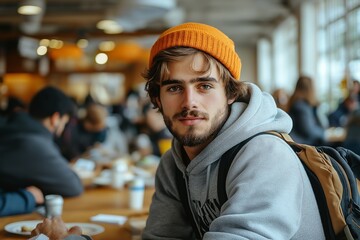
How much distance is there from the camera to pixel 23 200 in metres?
2.75

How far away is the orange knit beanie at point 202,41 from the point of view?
1.67 m

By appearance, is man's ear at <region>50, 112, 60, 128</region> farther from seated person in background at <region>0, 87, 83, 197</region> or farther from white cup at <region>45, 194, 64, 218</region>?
white cup at <region>45, 194, 64, 218</region>

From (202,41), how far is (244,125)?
27 cm

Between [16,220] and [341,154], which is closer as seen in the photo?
[341,154]

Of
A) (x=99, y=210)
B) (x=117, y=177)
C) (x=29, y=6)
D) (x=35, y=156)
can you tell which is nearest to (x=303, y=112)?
(x=29, y=6)

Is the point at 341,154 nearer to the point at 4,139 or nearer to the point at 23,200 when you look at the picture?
Answer: the point at 23,200

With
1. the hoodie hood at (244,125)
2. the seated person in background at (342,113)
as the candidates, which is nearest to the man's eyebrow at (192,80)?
the hoodie hood at (244,125)

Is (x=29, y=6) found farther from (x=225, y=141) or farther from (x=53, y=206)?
(x=225, y=141)

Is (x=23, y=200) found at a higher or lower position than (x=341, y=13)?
lower

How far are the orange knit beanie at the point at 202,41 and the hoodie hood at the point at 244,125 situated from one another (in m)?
0.14

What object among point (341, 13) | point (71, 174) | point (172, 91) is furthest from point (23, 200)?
point (341, 13)

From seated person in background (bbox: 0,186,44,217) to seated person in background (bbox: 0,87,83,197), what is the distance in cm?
26

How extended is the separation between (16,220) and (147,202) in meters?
0.74

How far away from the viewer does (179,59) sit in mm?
1693
